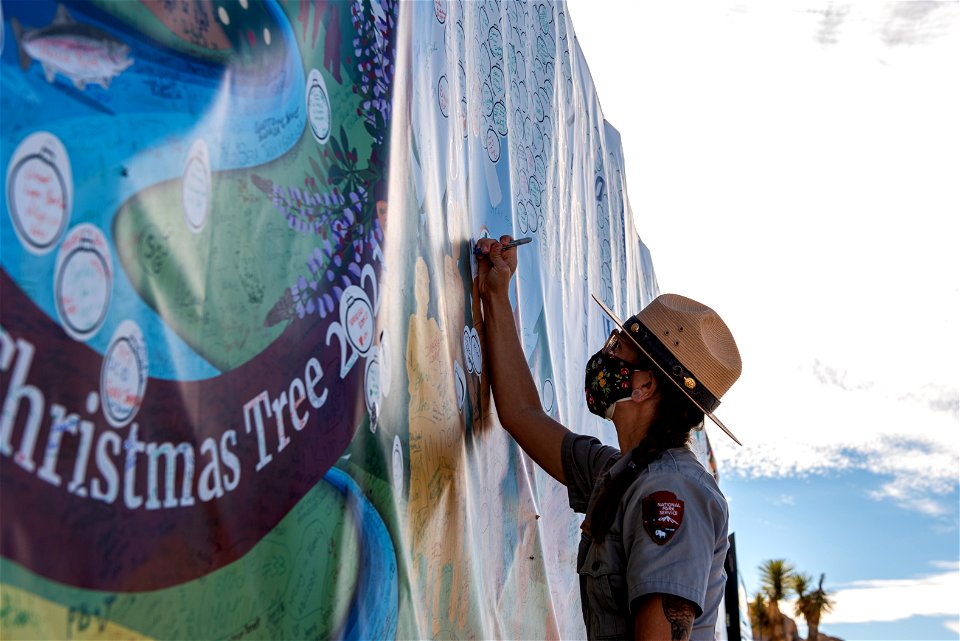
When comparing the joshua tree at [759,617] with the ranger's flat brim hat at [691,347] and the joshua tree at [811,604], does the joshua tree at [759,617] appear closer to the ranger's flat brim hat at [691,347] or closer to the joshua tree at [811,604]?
the joshua tree at [811,604]

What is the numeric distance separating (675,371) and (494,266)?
1.57ft

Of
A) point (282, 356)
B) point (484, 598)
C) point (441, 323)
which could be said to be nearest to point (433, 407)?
point (441, 323)

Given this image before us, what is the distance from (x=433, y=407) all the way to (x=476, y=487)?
305 millimetres

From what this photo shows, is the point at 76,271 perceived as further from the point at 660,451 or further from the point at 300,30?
the point at 660,451

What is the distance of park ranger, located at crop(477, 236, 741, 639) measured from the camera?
151cm

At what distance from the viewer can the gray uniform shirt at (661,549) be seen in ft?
4.93

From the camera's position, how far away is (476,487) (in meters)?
1.93
